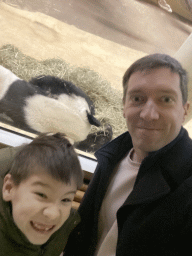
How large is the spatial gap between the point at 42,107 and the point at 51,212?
116 cm

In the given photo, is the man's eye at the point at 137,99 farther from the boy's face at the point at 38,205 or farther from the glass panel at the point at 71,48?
the glass panel at the point at 71,48

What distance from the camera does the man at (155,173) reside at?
2.51 feet

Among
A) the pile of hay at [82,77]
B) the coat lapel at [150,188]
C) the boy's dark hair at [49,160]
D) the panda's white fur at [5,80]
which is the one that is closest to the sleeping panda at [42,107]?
the panda's white fur at [5,80]

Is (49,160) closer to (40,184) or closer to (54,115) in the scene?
(40,184)

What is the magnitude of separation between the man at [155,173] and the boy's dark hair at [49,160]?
26 cm

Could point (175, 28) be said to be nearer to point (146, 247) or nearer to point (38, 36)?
point (38, 36)

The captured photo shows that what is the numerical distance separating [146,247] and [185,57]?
131cm

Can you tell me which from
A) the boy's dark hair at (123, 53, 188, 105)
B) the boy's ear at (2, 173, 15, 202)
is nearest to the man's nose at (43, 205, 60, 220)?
the boy's ear at (2, 173, 15, 202)

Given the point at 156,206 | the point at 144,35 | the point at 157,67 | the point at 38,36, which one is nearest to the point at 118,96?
the point at 144,35

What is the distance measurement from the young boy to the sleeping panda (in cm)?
87

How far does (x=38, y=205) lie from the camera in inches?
29.1

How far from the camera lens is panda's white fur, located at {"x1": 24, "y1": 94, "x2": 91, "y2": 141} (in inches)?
69.4

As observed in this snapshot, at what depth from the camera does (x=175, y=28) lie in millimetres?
1687

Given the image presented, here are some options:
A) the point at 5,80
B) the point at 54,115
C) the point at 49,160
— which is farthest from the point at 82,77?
the point at 49,160
